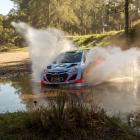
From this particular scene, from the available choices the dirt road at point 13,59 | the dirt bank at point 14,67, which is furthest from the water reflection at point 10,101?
the dirt road at point 13,59

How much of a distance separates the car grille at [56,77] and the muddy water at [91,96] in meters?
0.60

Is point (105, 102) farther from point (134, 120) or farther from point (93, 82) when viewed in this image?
point (93, 82)

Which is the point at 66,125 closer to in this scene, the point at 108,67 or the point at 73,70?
the point at 73,70

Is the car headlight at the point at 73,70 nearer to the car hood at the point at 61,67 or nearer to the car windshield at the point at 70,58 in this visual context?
the car hood at the point at 61,67

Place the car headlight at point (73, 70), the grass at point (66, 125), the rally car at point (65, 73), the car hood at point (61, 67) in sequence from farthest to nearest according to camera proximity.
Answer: the car hood at point (61, 67) → the car headlight at point (73, 70) → the rally car at point (65, 73) → the grass at point (66, 125)

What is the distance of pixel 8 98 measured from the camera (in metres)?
15.1

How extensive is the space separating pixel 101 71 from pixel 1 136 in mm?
11985

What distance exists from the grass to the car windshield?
11.0m

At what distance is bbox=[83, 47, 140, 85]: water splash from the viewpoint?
18314 millimetres

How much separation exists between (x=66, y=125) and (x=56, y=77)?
1056cm

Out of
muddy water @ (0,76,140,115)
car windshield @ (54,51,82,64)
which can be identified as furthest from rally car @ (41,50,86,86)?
muddy water @ (0,76,140,115)

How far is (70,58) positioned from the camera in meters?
19.4

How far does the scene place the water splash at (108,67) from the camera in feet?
60.1

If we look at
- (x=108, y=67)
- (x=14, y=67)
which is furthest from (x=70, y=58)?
(x=14, y=67)
